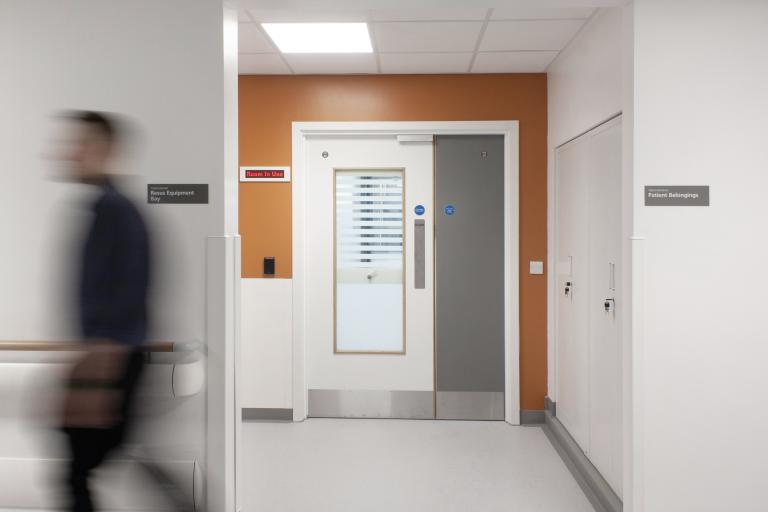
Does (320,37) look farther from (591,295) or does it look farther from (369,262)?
(591,295)

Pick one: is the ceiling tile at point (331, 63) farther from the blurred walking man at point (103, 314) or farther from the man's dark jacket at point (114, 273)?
the man's dark jacket at point (114, 273)

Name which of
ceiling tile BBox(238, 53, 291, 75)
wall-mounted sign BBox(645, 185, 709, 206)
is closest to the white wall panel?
ceiling tile BBox(238, 53, 291, 75)

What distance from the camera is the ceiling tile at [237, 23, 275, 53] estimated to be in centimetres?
312

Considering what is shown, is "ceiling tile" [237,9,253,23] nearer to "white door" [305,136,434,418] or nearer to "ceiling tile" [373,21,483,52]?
"ceiling tile" [373,21,483,52]

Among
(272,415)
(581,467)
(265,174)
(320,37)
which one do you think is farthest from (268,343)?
(581,467)

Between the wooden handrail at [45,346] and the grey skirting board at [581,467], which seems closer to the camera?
the wooden handrail at [45,346]

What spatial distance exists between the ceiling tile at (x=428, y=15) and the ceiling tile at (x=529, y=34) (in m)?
0.16

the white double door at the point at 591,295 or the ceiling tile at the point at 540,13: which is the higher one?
the ceiling tile at the point at 540,13

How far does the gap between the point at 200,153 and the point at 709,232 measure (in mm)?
2243

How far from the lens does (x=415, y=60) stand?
366 cm

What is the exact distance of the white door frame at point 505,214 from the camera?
3965mm

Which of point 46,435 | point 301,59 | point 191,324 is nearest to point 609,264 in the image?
point 191,324

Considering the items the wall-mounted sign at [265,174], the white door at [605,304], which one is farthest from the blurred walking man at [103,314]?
the white door at [605,304]

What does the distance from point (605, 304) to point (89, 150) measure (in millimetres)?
2542
